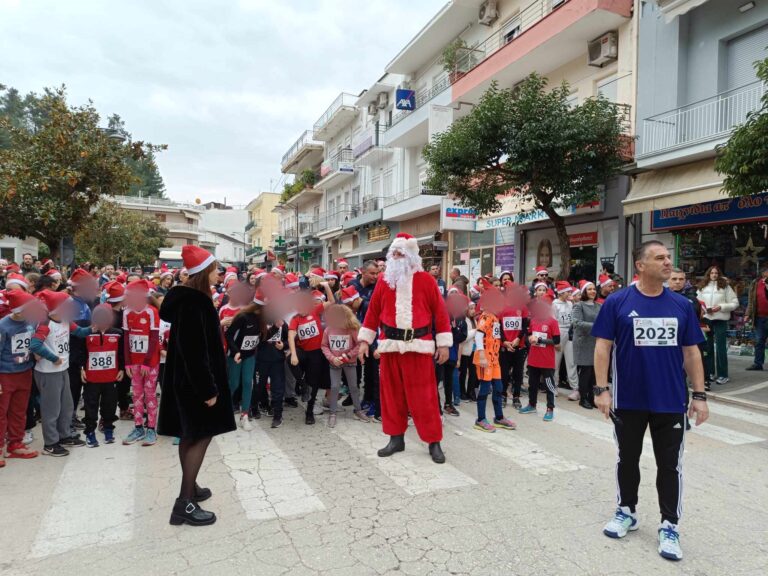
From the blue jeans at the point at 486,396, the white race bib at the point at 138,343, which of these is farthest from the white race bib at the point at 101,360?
the blue jeans at the point at 486,396

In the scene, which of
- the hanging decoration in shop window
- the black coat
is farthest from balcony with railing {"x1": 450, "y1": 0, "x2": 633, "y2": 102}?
the black coat

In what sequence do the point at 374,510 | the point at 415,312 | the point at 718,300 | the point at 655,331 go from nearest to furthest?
1. the point at 655,331
2. the point at 374,510
3. the point at 415,312
4. the point at 718,300

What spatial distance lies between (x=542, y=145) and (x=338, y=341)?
792 centimetres

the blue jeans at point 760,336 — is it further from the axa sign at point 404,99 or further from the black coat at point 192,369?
the axa sign at point 404,99

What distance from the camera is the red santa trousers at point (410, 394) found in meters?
4.96

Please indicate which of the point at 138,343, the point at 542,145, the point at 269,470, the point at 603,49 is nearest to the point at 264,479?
the point at 269,470

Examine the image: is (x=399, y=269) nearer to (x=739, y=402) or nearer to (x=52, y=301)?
(x=52, y=301)

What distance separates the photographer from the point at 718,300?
9000 millimetres

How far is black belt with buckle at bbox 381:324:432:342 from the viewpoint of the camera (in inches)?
197

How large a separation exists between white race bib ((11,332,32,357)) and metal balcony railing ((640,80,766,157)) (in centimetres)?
1257

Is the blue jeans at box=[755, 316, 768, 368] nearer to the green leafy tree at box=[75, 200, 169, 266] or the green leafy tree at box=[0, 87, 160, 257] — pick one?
the green leafy tree at box=[0, 87, 160, 257]

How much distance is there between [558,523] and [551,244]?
14.2m

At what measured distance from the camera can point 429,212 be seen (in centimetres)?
2316

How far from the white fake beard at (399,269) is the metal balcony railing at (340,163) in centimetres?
2862
